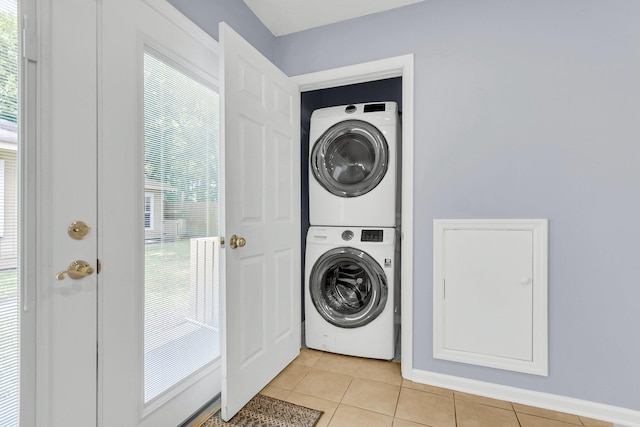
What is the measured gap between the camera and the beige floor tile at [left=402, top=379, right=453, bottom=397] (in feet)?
5.92

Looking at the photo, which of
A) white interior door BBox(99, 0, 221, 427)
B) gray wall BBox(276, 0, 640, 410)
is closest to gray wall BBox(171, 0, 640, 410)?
gray wall BBox(276, 0, 640, 410)

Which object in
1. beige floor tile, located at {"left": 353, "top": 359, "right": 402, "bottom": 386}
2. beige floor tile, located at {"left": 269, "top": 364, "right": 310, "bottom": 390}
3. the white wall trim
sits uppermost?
the white wall trim

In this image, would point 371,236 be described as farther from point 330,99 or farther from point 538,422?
point 330,99

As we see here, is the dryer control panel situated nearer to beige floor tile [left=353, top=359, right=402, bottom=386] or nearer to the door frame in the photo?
the door frame

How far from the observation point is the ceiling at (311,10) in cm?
194

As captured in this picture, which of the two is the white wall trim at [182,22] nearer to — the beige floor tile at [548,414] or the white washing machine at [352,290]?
the white washing machine at [352,290]

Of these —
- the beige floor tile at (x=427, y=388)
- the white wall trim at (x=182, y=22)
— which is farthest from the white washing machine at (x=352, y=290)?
the white wall trim at (x=182, y=22)

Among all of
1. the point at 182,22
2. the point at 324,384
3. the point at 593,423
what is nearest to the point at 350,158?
the point at 182,22

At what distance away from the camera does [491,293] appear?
1779 millimetres

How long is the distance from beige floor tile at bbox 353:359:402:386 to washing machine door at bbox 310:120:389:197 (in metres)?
1.23

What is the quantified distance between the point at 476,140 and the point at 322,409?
1.78m

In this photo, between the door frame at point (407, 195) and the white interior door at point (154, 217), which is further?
the door frame at point (407, 195)

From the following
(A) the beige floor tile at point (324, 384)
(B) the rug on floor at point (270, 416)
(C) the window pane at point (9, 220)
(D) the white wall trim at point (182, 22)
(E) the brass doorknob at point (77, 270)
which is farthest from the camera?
(A) the beige floor tile at point (324, 384)

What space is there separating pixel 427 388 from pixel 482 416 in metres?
0.33
